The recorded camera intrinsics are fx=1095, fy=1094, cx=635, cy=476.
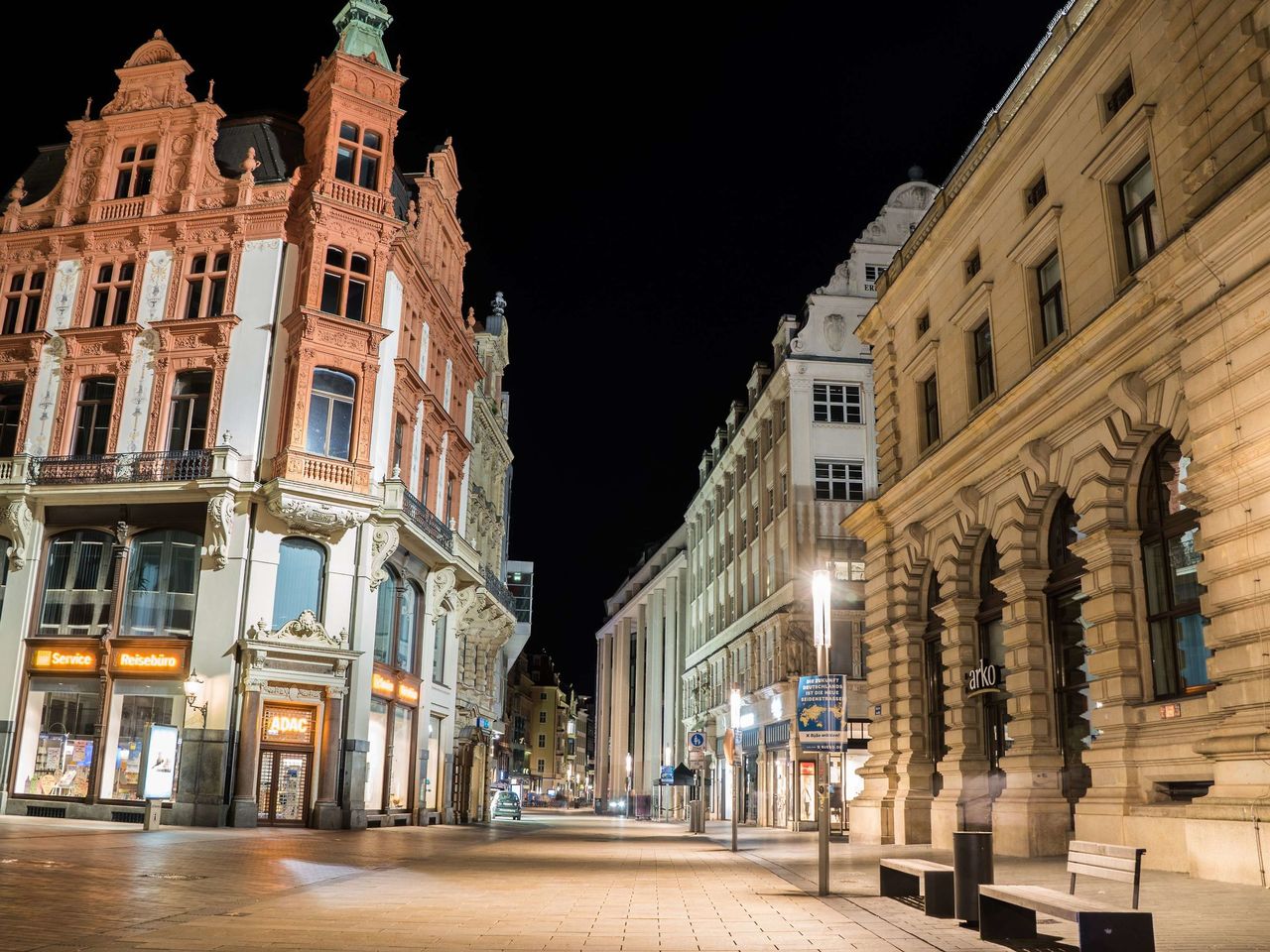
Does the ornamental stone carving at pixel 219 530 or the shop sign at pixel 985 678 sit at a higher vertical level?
the ornamental stone carving at pixel 219 530

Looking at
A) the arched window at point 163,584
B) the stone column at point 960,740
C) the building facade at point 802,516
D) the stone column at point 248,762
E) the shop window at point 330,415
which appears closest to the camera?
the stone column at point 960,740

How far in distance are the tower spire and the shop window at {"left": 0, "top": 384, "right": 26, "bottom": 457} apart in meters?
17.2

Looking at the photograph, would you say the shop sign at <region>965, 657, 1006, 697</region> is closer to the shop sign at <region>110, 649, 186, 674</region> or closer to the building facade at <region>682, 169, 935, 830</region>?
the building facade at <region>682, 169, 935, 830</region>

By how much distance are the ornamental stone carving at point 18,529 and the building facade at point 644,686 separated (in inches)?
1759

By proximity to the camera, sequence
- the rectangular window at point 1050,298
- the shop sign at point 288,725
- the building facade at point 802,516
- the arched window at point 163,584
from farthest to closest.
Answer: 1. the building facade at point 802,516
2. the arched window at point 163,584
3. the shop sign at point 288,725
4. the rectangular window at point 1050,298

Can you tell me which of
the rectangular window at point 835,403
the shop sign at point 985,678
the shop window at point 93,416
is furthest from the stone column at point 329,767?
the rectangular window at point 835,403

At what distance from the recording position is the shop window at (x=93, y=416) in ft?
123

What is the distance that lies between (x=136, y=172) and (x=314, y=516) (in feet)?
51.0

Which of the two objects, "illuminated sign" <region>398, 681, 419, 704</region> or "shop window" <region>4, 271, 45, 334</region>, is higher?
"shop window" <region>4, 271, 45, 334</region>

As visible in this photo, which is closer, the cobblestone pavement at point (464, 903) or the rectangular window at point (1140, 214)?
the cobblestone pavement at point (464, 903)

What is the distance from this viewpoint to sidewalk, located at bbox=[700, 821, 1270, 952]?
9.61 m

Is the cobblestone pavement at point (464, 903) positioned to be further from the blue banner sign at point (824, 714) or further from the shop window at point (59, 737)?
the shop window at point (59, 737)

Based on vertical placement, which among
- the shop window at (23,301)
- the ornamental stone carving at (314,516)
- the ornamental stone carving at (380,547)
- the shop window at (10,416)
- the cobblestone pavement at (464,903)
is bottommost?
the cobblestone pavement at (464,903)

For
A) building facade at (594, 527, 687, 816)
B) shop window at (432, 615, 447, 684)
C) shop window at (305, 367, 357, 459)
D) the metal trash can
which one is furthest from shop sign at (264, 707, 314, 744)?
building facade at (594, 527, 687, 816)
